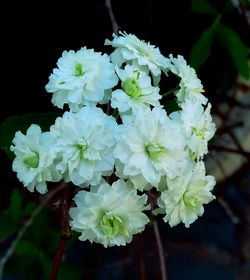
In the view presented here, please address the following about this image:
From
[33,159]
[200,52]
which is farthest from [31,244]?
[33,159]

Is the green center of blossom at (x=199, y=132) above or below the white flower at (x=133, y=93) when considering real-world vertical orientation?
below

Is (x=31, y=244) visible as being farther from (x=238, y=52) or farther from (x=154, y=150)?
(x=154, y=150)

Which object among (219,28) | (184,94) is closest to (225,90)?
(219,28)

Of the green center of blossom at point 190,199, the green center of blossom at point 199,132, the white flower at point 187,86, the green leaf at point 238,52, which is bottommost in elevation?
the green leaf at point 238,52

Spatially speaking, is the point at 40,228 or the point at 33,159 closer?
the point at 33,159

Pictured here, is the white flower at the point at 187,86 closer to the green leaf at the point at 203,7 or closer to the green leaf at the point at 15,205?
the green leaf at the point at 203,7

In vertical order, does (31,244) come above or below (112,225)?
below

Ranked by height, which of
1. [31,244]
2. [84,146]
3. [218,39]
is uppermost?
[84,146]

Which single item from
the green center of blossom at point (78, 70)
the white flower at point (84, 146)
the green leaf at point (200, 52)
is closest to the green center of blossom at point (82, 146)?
the white flower at point (84, 146)

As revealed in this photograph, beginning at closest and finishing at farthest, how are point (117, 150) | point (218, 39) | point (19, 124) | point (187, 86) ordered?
point (117, 150)
point (187, 86)
point (19, 124)
point (218, 39)
